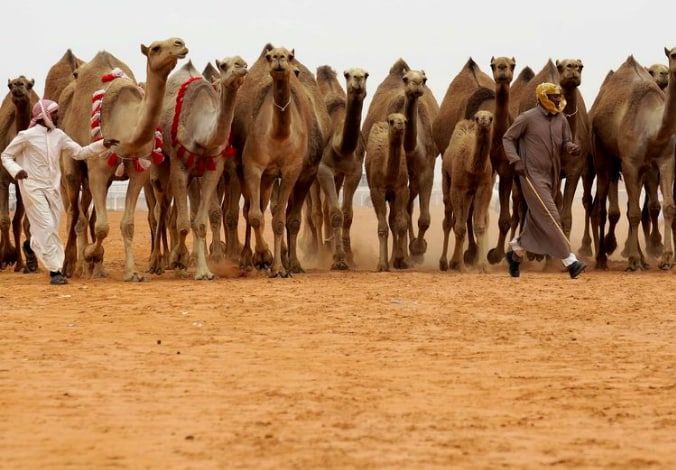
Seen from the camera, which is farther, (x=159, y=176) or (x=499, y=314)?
(x=159, y=176)

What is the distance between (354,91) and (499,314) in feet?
18.1

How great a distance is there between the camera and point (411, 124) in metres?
16.5

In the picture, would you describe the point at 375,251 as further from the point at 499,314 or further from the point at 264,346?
the point at 264,346

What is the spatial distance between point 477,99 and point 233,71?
15.5 feet

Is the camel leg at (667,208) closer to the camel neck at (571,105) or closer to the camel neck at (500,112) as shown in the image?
the camel neck at (571,105)

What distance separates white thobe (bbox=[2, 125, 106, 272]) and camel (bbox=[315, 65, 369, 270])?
11.6ft

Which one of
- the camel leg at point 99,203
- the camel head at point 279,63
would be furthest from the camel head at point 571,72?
the camel leg at point 99,203

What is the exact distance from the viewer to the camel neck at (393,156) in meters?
15.8

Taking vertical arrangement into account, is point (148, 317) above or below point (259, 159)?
below

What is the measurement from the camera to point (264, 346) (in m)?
8.90

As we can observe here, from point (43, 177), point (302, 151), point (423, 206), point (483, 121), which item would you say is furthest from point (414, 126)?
point (43, 177)

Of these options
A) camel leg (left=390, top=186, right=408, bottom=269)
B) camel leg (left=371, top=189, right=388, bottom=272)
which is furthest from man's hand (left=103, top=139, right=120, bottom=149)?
camel leg (left=390, top=186, right=408, bottom=269)

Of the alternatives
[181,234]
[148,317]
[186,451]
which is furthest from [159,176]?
[186,451]

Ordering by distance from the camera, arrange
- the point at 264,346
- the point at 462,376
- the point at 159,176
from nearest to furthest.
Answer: the point at 462,376
the point at 264,346
the point at 159,176
